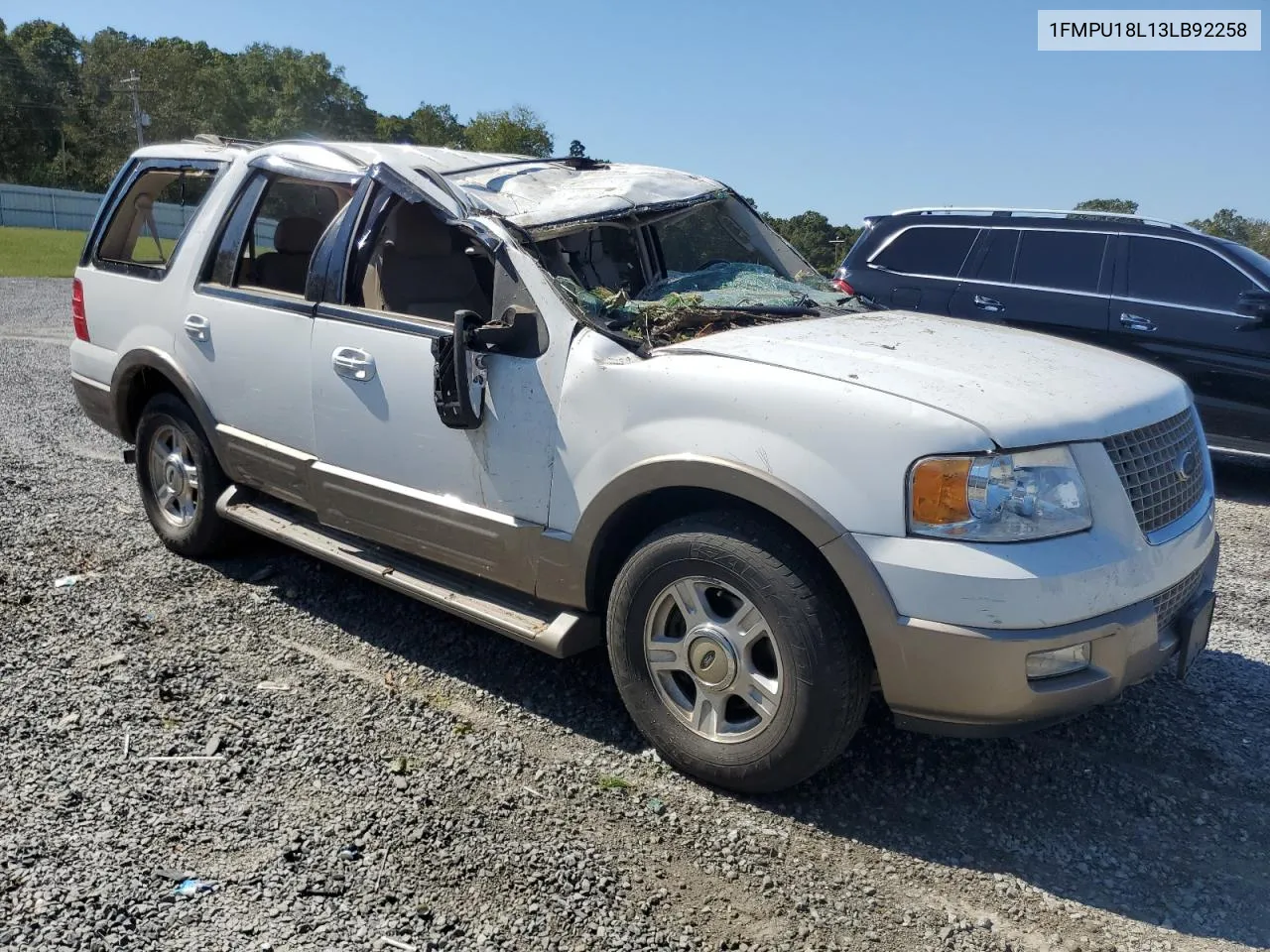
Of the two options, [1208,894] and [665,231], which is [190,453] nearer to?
[665,231]

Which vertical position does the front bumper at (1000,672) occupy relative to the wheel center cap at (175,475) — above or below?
below

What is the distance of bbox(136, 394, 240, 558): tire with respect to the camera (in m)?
5.04

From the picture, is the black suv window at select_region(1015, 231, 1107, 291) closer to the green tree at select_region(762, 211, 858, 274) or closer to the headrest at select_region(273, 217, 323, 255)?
the green tree at select_region(762, 211, 858, 274)

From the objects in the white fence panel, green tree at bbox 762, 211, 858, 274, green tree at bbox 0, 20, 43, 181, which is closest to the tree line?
green tree at bbox 0, 20, 43, 181

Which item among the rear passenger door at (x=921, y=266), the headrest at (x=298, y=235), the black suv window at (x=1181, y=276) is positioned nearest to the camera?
the headrest at (x=298, y=235)

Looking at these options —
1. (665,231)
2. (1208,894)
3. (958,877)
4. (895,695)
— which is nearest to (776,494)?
(895,695)

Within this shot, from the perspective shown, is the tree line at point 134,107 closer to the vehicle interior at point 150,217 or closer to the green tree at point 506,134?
the green tree at point 506,134

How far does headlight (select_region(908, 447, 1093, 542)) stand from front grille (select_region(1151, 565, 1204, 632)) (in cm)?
44

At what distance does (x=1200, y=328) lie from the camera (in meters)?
7.52

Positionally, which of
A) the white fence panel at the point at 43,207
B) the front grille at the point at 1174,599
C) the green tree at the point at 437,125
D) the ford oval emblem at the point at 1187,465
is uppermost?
the green tree at the point at 437,125

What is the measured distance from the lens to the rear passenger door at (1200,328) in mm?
7352

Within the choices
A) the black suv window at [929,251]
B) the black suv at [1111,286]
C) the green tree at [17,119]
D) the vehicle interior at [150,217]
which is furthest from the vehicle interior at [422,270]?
the green tree at [17,119]

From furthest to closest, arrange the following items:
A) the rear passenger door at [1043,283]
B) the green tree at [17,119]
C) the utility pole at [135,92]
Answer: the green tree at [17,119] → the utility pole at [135,92] → the rear passenger door at [1043,283]

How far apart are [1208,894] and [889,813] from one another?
0.88 m
